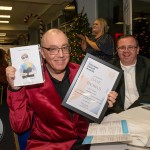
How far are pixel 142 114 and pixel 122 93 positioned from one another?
68 cm

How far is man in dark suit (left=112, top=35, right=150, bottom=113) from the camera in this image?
2342 mm

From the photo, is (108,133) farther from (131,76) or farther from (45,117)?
(131,76)

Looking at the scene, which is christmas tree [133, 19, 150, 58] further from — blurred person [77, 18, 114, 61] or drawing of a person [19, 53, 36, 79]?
drawing of a person [19, 53, 36, 79]

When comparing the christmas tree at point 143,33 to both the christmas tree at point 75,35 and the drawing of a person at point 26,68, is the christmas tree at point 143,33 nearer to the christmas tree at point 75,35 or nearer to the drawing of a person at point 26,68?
the christmas tree at point 75,35

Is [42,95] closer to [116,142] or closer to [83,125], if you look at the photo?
[83,125]

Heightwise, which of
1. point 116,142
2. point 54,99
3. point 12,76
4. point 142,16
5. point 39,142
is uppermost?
point 142,16

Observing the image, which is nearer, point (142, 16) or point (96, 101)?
point (96, 101)

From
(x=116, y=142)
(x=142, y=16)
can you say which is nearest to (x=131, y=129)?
(x=116, y=142)

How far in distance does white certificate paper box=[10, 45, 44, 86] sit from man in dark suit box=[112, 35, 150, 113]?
978mm

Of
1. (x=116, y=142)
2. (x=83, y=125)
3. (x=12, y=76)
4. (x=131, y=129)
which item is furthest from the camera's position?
(x=83, y=125)

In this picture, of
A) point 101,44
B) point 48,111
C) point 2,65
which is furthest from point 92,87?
point 2,65

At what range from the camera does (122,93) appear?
2365 millimetres

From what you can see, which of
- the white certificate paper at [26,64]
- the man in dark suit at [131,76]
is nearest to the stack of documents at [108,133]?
the white certificate paper at [26,64]

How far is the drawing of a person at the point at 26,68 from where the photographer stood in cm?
152
